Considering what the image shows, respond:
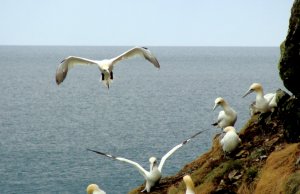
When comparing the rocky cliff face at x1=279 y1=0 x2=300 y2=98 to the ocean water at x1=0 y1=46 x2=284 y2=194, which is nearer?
the rocky cliff face at x1=279 y1=0 x2=300 y2=98

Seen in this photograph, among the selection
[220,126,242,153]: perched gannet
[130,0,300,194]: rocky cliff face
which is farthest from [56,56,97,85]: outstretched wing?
[220,126,242,153]: perched gannet

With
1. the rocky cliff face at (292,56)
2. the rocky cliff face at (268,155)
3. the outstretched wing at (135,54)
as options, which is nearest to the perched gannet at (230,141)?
the rocky cliff face at (268,155)

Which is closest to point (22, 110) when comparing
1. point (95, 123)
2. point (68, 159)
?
point (95, 123)

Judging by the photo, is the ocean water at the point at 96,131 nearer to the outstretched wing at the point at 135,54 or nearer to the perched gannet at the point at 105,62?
the perched gannet at the point at 105,62

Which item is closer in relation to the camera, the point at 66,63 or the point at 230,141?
the point at 230,141

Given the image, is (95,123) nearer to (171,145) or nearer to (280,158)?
(171,145)

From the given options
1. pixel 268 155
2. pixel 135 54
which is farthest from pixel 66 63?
pixel 268 155

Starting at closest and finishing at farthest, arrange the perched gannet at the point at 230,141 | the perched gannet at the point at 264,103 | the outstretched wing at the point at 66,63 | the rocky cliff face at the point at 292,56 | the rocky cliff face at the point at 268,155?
1. the rocky cliff face at the point at 268,155
2. the rocky cliff face at the point at 292,56
3. the perched gannet at the point at 230,141
4. the perched gannet at the point at 264,103
5. the outstretched wing at the point at 66,63

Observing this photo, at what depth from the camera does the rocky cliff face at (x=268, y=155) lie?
42.6 ft

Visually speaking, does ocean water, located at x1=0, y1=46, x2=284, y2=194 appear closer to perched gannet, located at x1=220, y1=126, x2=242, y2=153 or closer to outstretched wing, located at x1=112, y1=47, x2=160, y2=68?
outstretched wing, located at x1=112, y1=47, x2=160, y2=68

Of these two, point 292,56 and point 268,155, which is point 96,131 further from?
point 292,56

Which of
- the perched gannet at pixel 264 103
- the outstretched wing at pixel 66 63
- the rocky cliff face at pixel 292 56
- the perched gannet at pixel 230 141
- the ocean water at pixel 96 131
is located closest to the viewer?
the rocky cliff face at pixel 292 56

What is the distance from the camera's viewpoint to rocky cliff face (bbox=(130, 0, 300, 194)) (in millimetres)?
12977

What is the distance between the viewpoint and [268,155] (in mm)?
15133
